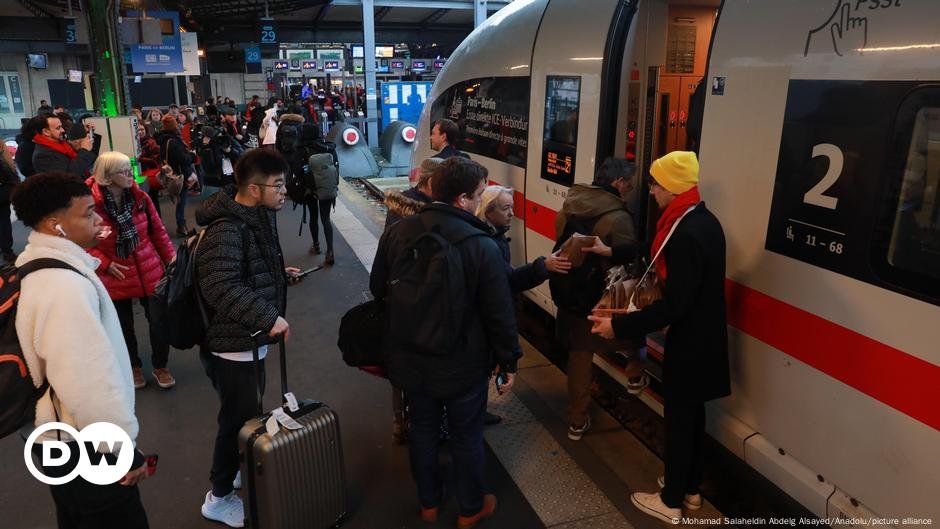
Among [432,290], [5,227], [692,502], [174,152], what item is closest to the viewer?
[432,290]

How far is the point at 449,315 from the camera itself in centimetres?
286

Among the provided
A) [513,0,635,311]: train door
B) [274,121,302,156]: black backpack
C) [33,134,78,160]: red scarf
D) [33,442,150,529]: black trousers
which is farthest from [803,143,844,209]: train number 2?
[33,134,78,160]: red scarf

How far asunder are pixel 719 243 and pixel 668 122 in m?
2.05

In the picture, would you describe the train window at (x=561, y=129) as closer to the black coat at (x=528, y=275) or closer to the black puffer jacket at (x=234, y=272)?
the black coat at (x=528, y=275)

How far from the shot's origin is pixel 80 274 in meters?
2.20

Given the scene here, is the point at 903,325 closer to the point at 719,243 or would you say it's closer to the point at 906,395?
the point at 906,395

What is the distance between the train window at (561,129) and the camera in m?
4.79

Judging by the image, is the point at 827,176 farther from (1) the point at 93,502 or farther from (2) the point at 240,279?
(1) the point at 93,502

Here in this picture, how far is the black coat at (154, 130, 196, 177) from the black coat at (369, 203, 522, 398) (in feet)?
24.2

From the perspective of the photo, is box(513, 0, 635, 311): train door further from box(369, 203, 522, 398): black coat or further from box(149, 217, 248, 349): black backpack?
box(149, 217, 248, 349): black backpack

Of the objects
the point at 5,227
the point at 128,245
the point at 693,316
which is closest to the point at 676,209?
the point at 693,316

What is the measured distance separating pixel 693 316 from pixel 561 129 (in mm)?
2324

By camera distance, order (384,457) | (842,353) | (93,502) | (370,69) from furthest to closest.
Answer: (370,69), (384,457), (842,353), (93,502)

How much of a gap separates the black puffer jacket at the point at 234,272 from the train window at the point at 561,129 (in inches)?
98.1
